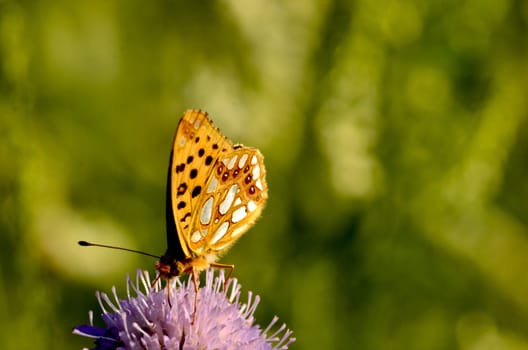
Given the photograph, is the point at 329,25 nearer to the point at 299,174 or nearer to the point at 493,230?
the point at 299,174

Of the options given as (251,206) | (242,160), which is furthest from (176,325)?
(242,160)

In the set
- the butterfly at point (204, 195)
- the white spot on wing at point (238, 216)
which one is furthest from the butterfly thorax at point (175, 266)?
the white spot on wing at point (238, 216)

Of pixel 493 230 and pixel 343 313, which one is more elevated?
pixel 493 230

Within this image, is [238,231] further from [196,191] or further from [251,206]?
[196,191]

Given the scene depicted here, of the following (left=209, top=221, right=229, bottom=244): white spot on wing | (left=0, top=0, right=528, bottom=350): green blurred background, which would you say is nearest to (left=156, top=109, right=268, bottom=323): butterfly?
(left=209, top=221, right=229, bottom=244): white spot on wing

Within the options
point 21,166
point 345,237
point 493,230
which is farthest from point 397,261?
point 21,166
